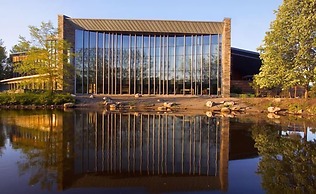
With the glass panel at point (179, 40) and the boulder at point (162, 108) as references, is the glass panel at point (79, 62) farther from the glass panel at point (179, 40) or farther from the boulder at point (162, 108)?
the boulder at point (162, 108)

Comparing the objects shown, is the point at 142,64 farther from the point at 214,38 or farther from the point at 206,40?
the point at 214,38

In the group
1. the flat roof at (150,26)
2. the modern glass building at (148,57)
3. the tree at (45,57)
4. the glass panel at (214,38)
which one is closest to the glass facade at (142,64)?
the modern glass building at (148,57)

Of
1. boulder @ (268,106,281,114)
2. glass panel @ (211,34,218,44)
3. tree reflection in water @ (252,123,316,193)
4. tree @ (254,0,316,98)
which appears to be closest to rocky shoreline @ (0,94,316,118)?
boulder @ (268,106,281,114)

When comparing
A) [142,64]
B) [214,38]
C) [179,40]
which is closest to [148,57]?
[142,64]

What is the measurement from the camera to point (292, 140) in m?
10.9

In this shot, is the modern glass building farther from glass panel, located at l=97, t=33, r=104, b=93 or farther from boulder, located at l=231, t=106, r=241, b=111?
boulder, located at l=231, t=106, r=241, b=111

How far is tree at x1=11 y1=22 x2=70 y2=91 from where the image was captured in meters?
32.3

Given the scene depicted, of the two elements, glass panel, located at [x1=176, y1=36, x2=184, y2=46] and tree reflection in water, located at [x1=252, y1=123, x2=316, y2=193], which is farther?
glass panel, located at [x1=176, y1=36, x2=184, y2=46]

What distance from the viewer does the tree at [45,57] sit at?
32.3 meters

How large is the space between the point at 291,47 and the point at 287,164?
21.6 meters

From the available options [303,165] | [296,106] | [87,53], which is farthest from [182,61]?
[303,165]

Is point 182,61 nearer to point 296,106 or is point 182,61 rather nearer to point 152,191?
point 296,106

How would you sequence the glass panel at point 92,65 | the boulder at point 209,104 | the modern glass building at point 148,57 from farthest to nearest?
the glass panel at point 92,65 < the modern glass building at point 148,57 < the boulder at point 209,104

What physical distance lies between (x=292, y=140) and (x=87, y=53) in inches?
1466
